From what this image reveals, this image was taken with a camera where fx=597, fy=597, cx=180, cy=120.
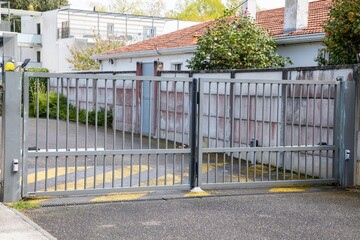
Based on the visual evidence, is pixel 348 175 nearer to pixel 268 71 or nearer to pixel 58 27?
pixel 268 71

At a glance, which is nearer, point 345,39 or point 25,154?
point 25,154

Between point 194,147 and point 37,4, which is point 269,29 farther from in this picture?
point 37,4

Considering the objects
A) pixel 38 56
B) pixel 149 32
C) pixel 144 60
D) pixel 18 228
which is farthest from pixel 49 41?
pixel 18 228

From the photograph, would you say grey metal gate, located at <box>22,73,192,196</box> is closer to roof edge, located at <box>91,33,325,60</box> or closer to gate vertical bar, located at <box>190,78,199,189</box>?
gate vertical bar, located at <box>190,78,199,189</box>

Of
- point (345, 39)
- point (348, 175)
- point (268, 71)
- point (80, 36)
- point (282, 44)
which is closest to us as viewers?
point (348, 175)

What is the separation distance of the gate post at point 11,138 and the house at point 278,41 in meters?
7.55

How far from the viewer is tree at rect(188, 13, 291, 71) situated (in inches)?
660

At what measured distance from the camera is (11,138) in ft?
27.3

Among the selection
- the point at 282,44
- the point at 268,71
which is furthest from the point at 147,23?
the point at 268,71

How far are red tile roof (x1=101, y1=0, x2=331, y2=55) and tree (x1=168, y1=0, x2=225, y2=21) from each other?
118ft

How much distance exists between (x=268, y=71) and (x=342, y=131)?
265 cm

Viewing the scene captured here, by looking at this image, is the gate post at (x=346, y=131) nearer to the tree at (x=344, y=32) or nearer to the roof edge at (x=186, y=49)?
the tree at (x=344, y=32)

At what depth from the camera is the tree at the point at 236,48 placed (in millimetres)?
16766

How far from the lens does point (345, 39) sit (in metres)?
11.7
